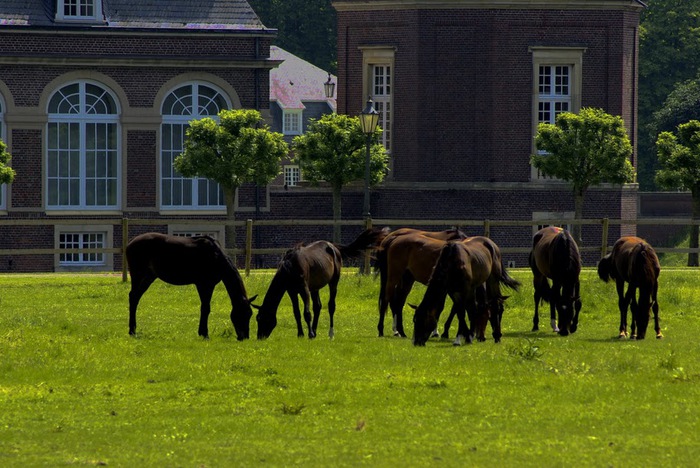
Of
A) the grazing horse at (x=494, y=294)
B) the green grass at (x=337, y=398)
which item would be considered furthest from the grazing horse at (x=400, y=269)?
the grazing horse at (x=494, y=294)

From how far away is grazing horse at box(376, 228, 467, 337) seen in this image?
20.8 metres

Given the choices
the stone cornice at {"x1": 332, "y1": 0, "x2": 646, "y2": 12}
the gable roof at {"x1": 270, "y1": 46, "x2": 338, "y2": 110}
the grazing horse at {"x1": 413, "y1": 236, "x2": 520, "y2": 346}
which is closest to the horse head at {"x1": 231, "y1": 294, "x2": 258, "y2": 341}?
the grazing horse at {"x1": 413, "y1": 236, "x2": 520, "y2": 346}

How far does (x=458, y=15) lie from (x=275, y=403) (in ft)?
107

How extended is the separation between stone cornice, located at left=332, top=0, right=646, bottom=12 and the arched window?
5.59 meters

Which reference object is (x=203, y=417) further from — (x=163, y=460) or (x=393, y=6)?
(x=393, y=6)

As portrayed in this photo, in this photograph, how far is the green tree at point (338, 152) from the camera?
4306cm

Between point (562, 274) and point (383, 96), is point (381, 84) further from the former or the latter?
point (562, 274)

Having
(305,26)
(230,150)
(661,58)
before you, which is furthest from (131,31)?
(305,26)

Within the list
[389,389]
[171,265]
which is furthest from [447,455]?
[171,265]

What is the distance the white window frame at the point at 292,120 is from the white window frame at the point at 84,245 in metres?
37.7

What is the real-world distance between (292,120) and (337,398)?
67.5 m

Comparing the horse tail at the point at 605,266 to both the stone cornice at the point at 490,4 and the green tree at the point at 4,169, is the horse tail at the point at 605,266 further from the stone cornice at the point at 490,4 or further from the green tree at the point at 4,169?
the stone cornice at the point at 490,4

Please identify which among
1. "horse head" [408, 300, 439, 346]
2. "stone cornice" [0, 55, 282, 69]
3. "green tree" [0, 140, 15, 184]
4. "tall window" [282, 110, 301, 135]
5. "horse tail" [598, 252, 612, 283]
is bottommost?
"horse head" [408, 300, 439, 346]

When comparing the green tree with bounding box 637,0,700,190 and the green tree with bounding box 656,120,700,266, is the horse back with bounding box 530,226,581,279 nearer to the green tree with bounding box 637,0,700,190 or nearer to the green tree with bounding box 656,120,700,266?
the green tree with bounding box 656,120,700,266
